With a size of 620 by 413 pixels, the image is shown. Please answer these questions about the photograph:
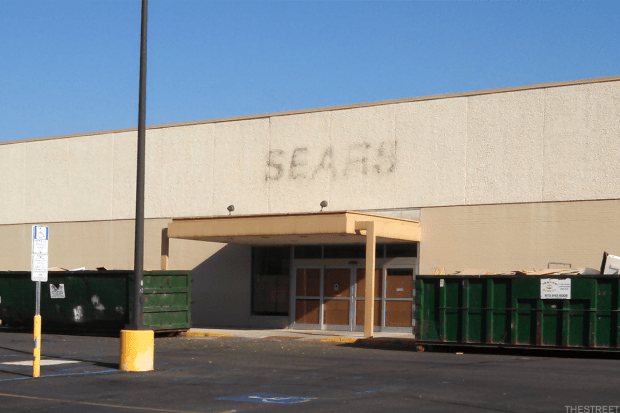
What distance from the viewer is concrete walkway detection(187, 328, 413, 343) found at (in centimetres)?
2423

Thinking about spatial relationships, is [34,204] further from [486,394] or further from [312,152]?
[486,394]

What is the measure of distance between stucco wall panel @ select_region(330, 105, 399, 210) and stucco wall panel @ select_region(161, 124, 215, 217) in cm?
536

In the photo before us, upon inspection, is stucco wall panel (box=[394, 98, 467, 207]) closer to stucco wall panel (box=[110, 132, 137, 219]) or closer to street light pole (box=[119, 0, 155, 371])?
stucco wall panel (box=[110, 132, 137, 219])

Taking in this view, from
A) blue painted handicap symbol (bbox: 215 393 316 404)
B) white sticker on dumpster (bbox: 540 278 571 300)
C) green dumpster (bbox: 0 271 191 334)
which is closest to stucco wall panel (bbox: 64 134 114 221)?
green dumpster (bbox: 0 271 191 334)

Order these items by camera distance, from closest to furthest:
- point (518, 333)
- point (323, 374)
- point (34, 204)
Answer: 1. point (323, 374)
2. point (518, 333)
3. point (34, 204)

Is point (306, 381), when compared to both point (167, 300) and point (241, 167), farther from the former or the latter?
point (241, 167)

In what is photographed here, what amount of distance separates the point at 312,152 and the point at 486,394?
57.9 ft

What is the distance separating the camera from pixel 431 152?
26.7 meters

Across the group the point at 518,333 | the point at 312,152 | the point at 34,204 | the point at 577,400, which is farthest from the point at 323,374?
the point at 34,204

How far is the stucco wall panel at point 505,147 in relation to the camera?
987 inches

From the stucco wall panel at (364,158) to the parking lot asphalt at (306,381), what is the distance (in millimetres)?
7869

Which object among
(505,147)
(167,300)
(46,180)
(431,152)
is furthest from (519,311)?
(46,180)

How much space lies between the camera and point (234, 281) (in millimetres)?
30375

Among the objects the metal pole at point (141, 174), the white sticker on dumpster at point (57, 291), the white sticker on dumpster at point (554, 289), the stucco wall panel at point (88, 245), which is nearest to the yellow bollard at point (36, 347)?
the metal pole at point (141, 174)
